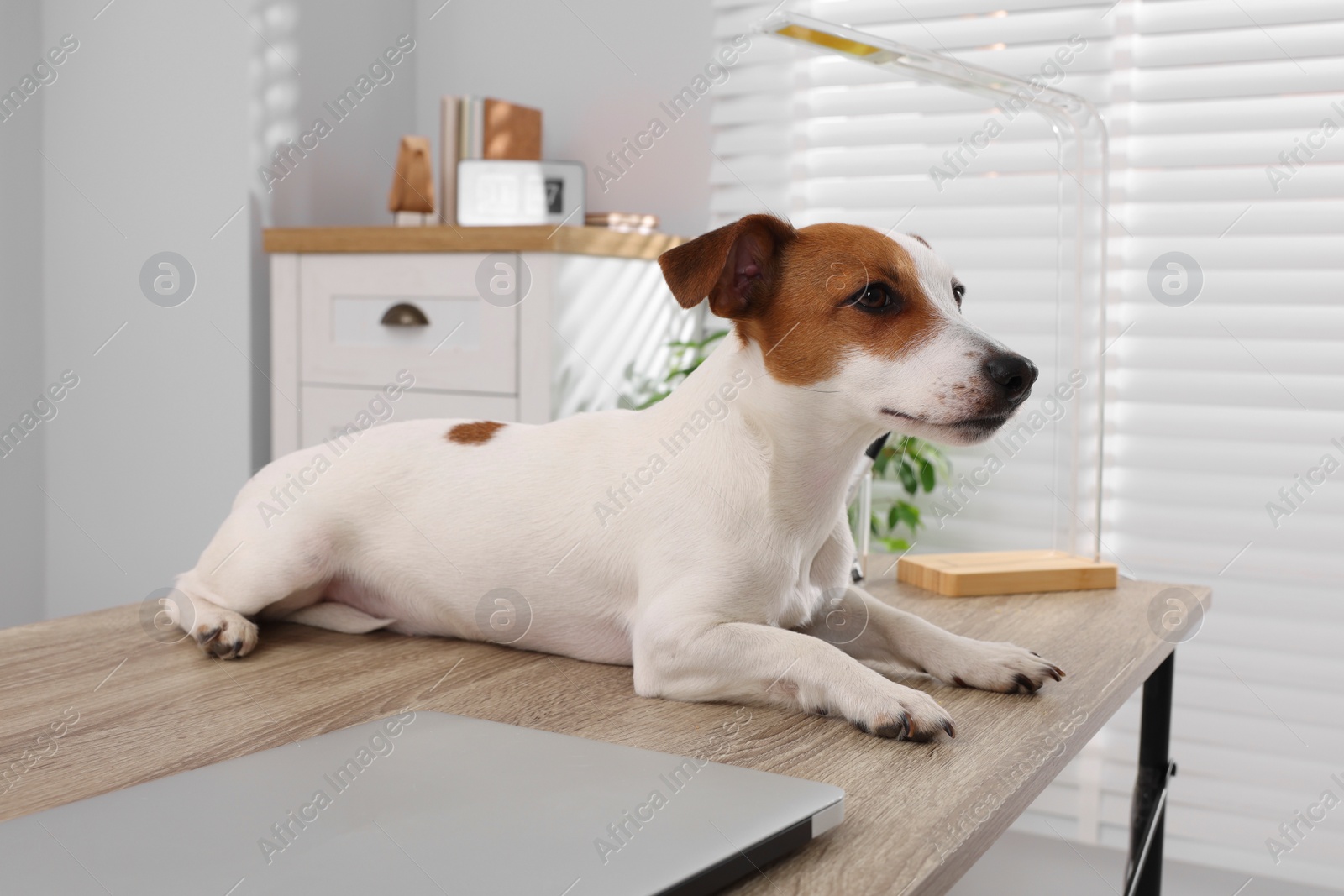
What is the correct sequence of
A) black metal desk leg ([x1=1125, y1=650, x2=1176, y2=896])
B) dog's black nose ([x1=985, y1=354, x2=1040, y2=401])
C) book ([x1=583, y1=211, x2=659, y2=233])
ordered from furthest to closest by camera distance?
book ([x1=583, y1=211, x2=659, y2=233])
black metal desk leg ([x1=1125, y1=650, x2=1176, y2=896])
dog's black nose ([x1=985, y1=354, x2=1040, y2=401])

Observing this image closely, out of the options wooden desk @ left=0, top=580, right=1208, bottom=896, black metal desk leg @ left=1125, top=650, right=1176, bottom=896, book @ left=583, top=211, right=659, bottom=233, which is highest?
book @ left=583, top=211, right=659, bottom=233

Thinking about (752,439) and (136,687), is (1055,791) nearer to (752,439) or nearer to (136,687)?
(752,439)

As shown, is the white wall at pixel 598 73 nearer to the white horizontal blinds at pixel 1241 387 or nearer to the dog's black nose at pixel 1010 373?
the white horizontal blinds at pixel 1241 387

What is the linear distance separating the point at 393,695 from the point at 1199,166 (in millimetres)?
2041

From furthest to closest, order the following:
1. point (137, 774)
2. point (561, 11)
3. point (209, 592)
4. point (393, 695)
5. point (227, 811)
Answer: point (561, 11), point (209, 592), point (393, 695), point (137, 774), point (227, 811)

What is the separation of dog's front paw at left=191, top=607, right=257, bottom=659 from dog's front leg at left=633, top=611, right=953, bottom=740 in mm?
395

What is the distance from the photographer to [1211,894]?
7.52 ft

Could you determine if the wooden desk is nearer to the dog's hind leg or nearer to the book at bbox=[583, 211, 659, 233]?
the dog's hind leg

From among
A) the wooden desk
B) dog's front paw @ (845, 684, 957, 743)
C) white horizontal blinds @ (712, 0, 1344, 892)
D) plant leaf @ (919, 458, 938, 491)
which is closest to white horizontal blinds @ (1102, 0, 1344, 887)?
white horizontal blinds @ (712, 0, 1344, 892)

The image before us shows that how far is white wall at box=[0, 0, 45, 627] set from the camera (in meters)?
2.86

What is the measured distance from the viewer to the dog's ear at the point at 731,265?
985mm

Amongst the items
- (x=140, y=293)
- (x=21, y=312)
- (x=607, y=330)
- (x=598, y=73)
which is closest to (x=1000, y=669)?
(x=607, y=330)

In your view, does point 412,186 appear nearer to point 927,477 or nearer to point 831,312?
point 927,477

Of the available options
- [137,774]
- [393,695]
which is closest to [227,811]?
[137,774]
